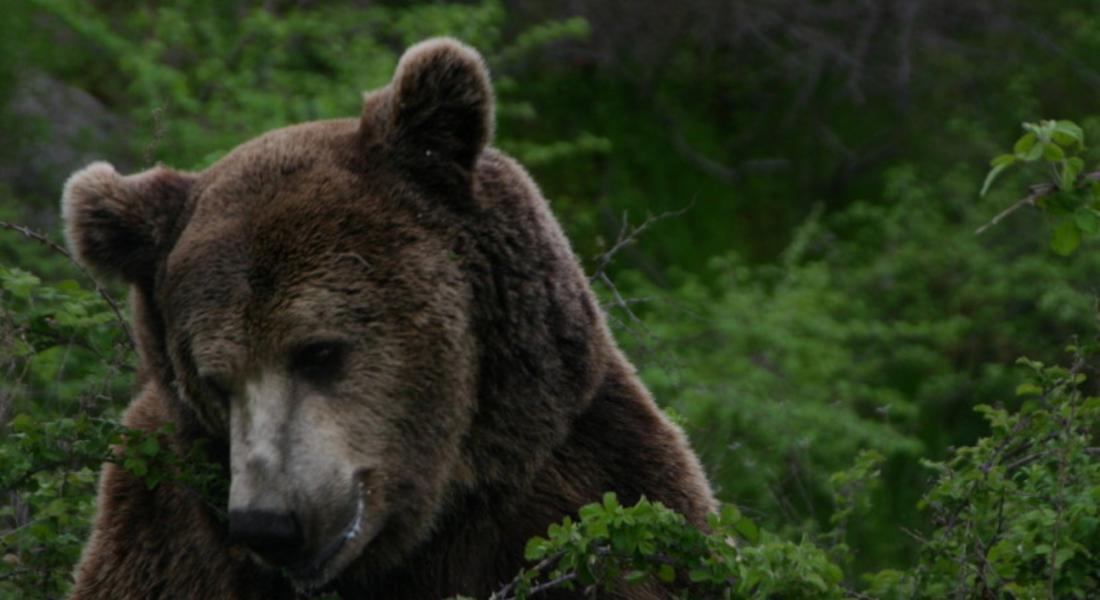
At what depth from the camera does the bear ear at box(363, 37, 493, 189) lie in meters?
4.61

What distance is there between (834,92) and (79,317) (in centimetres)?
979

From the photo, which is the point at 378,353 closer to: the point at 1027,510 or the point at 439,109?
the point at 439,109

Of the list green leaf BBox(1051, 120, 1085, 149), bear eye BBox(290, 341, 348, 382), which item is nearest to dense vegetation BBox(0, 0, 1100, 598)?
bear eye BBox(290, 341, 348, 382)

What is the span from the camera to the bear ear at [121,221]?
4.71 meters

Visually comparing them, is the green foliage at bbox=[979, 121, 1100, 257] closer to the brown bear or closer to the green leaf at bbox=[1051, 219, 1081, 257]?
the green leaf at bbox=[1051, 219, 1081, 257]

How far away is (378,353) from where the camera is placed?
14.6 feet

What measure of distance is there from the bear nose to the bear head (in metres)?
0.06

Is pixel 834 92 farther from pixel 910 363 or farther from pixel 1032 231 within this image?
pixel 910 363

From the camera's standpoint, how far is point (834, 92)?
1417 centimetres

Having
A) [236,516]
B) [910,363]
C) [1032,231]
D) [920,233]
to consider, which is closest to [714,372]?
[910,363]

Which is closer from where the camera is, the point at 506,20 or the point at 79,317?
the point at 79,317

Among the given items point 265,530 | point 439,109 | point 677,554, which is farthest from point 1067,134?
point 265,530

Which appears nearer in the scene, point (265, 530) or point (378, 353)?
point (265, 530)

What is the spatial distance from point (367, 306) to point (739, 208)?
9.45 metres
